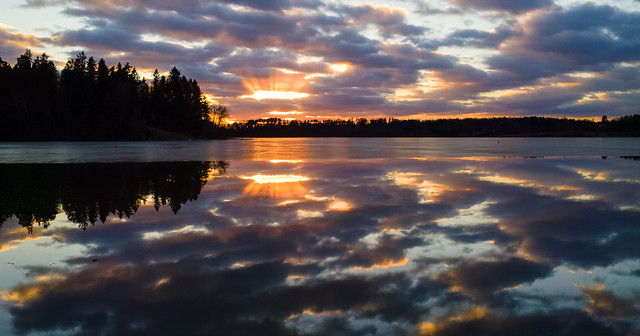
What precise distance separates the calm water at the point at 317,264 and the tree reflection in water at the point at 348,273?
4 centimetres

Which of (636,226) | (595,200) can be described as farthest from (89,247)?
(595,200)

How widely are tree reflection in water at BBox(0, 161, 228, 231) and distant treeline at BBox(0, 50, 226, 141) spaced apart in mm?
87617

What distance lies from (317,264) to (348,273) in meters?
0.88

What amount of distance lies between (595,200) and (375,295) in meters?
15.4

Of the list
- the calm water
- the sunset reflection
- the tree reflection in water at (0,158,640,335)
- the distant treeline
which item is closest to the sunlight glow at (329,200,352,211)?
the calm water

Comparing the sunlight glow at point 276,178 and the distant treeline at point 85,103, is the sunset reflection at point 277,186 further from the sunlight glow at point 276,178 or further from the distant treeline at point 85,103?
the distant treeline at point 85,103

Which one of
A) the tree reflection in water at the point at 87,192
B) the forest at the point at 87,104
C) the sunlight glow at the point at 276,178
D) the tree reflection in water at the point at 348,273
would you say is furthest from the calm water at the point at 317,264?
the forest at the point at 87,104

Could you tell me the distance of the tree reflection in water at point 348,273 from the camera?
620 cm

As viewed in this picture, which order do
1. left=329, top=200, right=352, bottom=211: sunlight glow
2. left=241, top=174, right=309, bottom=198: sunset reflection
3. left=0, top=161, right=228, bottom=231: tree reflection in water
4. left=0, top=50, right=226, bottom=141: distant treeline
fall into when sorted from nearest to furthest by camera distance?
left=0, top=161, right=228, bottom=231: tree reflection in water
left=329, top=200, right=352, bottom=211: sunlight glow
left=241, top=174, right=309, bottom=198: sunset reflection
left=0, top=50, right=226, bottom=141: distant treeline

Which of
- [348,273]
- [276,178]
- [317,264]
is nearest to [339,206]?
[317,264]

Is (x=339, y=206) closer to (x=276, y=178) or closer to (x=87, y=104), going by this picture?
(x=276, y=178)

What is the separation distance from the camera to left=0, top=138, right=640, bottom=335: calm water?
20.5 ft

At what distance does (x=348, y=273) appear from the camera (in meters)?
8.30

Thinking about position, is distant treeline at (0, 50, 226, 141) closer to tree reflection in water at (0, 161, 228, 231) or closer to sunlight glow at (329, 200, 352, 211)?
tree reflection in water at (0, 161, 228, 231)
